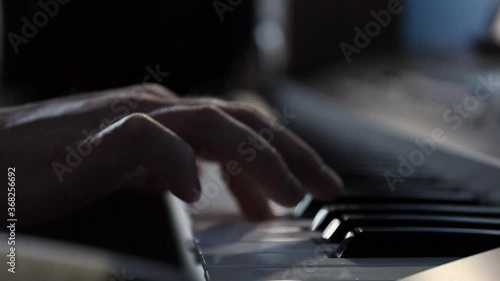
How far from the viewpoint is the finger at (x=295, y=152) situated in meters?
0.66

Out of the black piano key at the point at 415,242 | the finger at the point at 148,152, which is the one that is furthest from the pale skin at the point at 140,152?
the black piano key at the point at 415,242

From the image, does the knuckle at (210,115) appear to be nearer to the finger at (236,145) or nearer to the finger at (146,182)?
the finger at (236,145)

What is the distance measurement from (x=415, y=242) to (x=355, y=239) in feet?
0.15

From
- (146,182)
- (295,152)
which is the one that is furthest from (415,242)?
(146,182)

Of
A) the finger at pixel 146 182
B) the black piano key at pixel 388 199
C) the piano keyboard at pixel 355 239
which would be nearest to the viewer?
the piano keyboard at pixel 355 239

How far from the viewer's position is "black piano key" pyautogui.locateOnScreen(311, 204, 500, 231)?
625mm

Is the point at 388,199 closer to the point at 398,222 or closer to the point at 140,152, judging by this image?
the point at 398,222

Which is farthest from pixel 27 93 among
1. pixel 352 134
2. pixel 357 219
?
pixel 357 219

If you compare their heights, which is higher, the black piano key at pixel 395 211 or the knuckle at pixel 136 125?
the knuckle at pixel 136 125

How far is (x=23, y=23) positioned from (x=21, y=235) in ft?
6.73

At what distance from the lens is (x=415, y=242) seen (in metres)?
0.52

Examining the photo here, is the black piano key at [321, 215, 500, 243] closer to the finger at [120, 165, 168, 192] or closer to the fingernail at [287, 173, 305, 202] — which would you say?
the fingernail at [287, 173, 305, 202]

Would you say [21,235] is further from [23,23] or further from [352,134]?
[23,23]

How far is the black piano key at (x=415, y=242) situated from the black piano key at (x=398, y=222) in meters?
0.03
